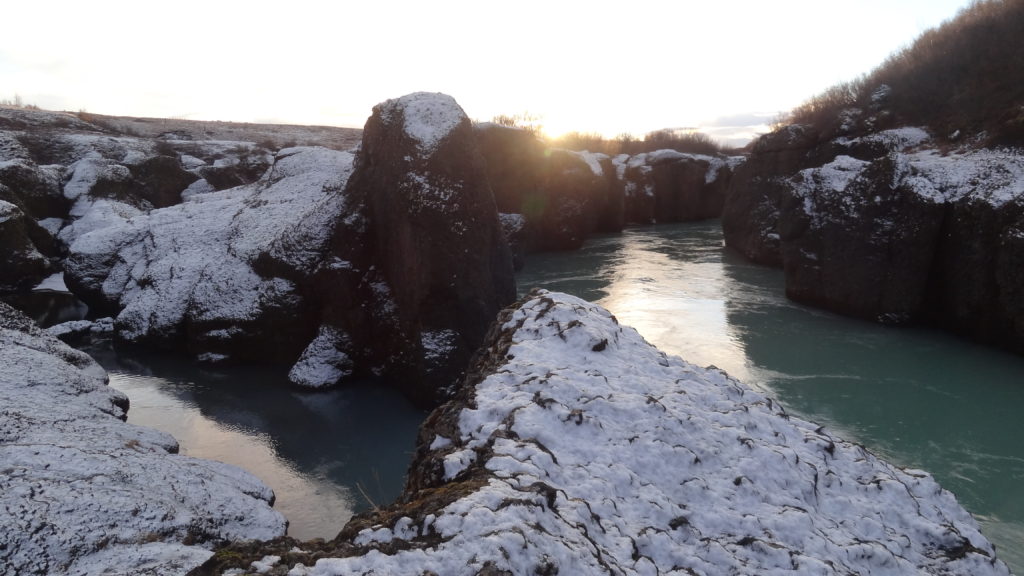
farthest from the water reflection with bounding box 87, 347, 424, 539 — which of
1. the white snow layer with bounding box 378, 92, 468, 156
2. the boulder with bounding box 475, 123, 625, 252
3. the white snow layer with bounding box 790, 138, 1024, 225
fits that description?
the boulder with bounding box 475, 123, 625, 252

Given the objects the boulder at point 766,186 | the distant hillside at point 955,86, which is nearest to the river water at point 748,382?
the boulder at point 766,186

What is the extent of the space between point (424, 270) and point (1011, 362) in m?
11.0

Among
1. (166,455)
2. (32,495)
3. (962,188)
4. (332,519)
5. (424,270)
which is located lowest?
(332,519)

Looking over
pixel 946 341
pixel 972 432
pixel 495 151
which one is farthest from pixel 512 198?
pixel 972 432

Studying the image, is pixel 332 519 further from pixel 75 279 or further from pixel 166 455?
pixel 75 279

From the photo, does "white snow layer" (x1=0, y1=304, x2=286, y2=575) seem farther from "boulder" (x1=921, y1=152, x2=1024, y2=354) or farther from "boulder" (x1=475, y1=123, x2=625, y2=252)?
"boulder" (x1=475, y1=123, x2=625, y2=252)

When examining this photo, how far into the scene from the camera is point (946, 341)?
488 inches

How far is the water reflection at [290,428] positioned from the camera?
7711 millimetres

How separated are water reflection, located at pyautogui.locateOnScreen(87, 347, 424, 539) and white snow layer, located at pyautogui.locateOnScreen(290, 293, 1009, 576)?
358 centimetres

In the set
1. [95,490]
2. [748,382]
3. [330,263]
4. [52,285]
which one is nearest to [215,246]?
[330,263]

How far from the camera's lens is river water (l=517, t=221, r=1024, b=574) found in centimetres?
775

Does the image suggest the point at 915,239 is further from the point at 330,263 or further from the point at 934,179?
the point at 330,263

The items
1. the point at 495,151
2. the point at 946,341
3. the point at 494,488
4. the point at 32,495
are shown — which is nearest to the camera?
the point at 494,488

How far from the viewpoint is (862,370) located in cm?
1113
